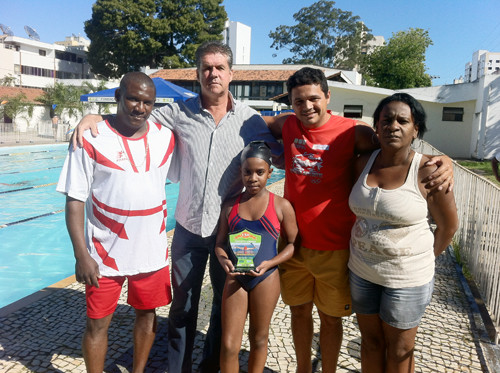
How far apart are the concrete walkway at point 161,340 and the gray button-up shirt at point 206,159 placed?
1.37 metres

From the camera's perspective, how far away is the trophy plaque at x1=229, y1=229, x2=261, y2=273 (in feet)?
8.42

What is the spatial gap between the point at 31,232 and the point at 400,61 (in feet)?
108

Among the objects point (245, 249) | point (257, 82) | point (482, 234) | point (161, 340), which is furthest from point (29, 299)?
point (257, 82)

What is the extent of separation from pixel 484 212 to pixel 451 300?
1.36 meters

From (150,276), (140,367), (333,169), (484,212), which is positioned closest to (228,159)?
(333,169)

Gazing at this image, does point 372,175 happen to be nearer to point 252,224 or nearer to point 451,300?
point 252,224

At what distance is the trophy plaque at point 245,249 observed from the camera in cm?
257

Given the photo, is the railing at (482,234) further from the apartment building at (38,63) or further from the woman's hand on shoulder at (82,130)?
the apartment building at (38,63)

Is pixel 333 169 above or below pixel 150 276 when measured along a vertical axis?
above

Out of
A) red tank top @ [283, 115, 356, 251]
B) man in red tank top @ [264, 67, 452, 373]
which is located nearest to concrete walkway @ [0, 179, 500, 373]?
man in red tank top @ [264, 67, 452, 373]

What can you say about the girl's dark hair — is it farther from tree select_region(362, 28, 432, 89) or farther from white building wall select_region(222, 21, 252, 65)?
white building wall select_region(222, 21, 252, 65)

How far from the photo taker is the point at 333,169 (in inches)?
106

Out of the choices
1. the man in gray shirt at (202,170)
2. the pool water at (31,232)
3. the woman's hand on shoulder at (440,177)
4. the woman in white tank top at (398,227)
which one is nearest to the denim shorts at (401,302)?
the woman in white tank top at (398,227)

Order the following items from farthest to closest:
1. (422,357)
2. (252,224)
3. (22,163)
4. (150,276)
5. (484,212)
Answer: (22,163), (484,212), (422,357), (150,276), (252,224)
